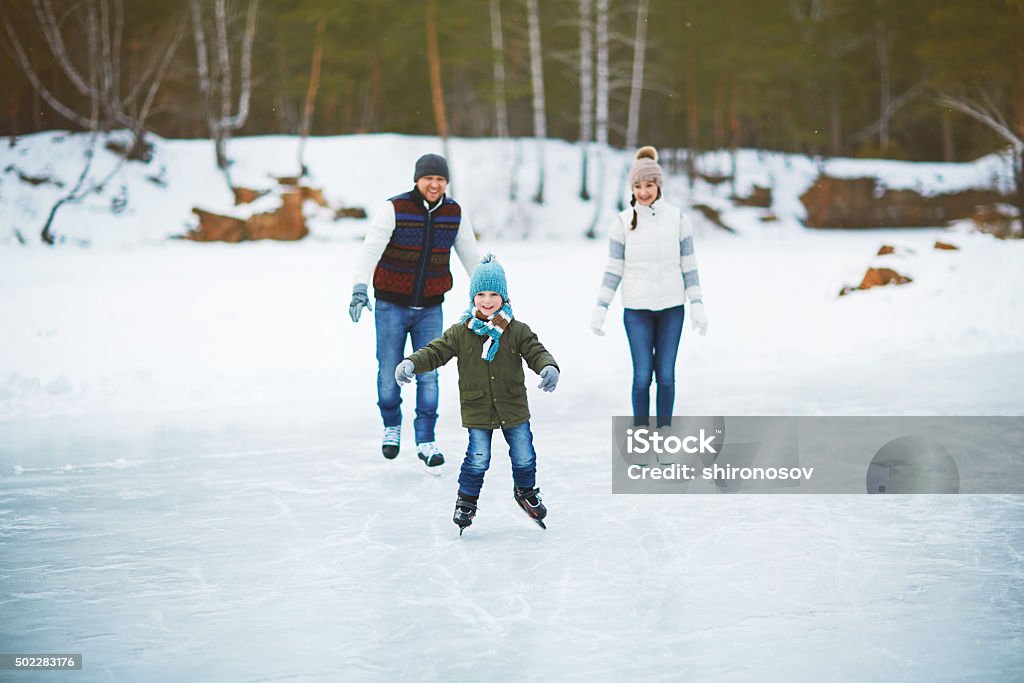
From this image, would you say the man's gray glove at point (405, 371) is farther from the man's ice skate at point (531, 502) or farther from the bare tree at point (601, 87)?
the bare tree at point (601, 87)

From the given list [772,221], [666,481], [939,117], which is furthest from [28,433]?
[939,117]

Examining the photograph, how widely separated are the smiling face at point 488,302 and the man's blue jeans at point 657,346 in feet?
4.38

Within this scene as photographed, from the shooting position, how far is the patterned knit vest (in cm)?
492

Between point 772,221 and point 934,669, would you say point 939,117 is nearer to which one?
point 772,221

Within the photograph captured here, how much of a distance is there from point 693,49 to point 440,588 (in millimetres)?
23243

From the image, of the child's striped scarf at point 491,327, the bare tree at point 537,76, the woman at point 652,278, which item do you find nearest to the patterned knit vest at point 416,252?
the woman at point 652,278

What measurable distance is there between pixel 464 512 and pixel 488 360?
0.62 metres

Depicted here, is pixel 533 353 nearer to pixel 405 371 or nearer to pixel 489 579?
pixel 405 371

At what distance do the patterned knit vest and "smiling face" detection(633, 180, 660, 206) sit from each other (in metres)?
0.88

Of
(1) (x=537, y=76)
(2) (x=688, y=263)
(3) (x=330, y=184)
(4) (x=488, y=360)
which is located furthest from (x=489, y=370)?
(3) (x=330, y=184)

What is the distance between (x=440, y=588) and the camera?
10.7ft

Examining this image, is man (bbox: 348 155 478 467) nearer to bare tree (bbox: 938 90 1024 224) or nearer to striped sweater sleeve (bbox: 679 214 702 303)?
striped sweater sleeve (bbox: 679 214 702 303)

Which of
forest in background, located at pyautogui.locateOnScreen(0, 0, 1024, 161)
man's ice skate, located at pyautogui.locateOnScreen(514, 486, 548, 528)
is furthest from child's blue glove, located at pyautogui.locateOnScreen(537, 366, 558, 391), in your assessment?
forest in background, located at pyautogui.locateOnScreen(0, 0, 1024, 161)
